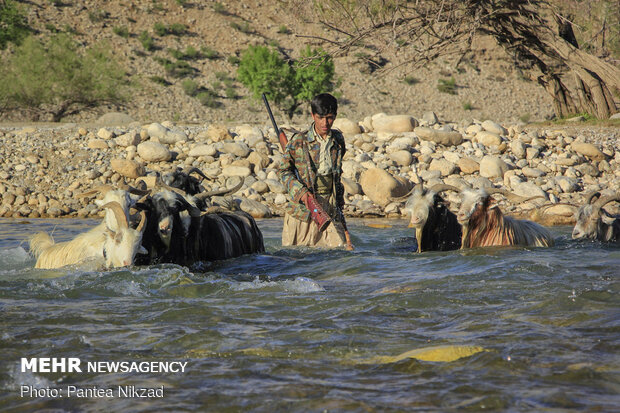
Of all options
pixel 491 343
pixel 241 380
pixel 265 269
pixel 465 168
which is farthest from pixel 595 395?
pixel 465 168

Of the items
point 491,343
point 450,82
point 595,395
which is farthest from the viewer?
point 450,82

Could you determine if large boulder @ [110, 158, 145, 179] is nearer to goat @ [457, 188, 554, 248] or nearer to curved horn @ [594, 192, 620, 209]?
goat @ [457, 188, 554, 248]

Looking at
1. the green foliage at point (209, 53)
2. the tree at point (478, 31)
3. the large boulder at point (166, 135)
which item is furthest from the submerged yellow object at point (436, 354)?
the green foliage at point (209, 53)

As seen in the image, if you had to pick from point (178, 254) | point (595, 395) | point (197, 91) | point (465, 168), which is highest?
point (197, 91)

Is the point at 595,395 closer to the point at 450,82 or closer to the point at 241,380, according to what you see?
the point at 241,380

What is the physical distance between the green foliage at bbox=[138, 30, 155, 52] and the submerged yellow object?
55.8m

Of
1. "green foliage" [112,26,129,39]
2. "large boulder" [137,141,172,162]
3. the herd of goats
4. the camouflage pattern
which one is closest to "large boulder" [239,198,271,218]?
"large boulder" [137,141,172,162]

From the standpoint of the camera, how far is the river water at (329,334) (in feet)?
10.9

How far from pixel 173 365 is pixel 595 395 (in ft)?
6.95

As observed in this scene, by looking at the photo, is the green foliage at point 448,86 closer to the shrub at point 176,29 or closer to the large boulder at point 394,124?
the shrub at point 176,29

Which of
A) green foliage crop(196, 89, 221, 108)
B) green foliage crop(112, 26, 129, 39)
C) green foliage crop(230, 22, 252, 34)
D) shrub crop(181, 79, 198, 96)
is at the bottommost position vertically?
green foliage crop(196, 89, 221, 108)

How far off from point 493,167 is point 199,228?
34.4ft

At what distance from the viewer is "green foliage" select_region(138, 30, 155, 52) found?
5650 centimetres

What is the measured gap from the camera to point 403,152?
16.8 metres
